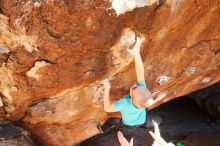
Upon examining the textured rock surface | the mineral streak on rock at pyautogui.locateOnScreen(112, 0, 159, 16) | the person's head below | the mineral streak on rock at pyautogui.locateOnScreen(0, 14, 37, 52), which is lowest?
the person's head below

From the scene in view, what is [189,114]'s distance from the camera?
783cm

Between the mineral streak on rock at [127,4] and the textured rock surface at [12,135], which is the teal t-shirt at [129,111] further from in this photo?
the textured rock surface at [12,135]

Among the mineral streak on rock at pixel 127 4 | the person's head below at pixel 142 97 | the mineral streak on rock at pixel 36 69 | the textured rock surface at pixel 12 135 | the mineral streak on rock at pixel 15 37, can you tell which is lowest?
the person's head below at pixel 142 97

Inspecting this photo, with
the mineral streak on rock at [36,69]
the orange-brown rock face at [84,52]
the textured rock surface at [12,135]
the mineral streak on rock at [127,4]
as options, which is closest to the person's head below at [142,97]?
the orange-brown rock face at [84,52]

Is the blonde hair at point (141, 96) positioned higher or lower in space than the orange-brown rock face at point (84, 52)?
lower

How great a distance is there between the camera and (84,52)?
3.51 meters

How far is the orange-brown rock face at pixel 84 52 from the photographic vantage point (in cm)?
306

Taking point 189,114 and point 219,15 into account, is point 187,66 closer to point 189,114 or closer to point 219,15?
point 219,15

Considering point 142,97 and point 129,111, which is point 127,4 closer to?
point 142,97

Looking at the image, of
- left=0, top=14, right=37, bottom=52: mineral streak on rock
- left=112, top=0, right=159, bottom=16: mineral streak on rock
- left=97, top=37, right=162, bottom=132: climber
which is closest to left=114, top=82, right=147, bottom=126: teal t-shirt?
left=97, top=37, right=162, bottom=132: climber

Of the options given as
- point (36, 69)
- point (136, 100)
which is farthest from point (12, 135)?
point (136, 100)

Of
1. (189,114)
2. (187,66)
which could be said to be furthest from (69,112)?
(189,114)

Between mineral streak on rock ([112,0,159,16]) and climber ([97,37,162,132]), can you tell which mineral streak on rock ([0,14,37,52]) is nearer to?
mineral streak on rock ([112,0,159,16])

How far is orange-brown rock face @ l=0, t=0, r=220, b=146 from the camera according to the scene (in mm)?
3061
